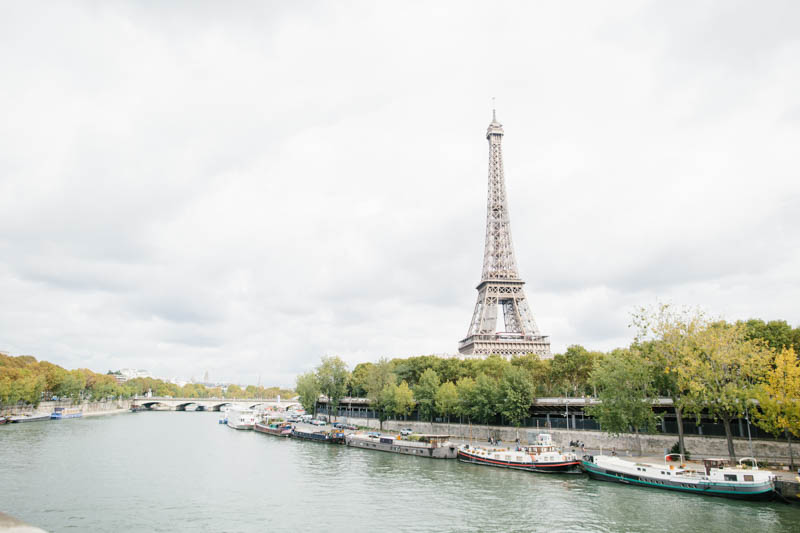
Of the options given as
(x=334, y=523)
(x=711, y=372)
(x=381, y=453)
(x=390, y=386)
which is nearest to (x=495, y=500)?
(x=334, y=523)

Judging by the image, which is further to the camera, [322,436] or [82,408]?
[82,408]

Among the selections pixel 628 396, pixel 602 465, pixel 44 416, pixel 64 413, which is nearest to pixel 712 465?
pixel 602 465

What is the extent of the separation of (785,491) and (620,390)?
1935 centimetres

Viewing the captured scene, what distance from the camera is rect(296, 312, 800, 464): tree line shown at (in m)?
45.3

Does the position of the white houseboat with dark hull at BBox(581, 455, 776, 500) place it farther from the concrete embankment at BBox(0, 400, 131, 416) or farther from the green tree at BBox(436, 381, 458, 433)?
the concrete embankment at BBox(0, 400, 131, 416)

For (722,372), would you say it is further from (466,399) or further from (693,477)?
(466,399)

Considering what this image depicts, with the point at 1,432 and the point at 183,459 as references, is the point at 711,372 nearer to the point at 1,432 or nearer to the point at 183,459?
the point at 183,459

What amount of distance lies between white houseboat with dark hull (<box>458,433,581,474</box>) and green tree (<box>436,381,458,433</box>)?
72.2 feet

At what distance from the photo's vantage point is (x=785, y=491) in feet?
123

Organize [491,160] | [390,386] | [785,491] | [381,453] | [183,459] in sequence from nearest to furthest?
[785,491] → [183,459] → [381,453] → [390,386] → [491,160]

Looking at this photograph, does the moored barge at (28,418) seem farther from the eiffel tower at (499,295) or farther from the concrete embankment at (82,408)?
the eiffel tower at (499,295)

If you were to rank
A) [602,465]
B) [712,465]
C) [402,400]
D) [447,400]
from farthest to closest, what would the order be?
[402,400] < [447,400] < [602,465] < [712,465]

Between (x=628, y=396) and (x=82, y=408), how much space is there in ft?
485

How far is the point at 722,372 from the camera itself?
4728 centimetres
